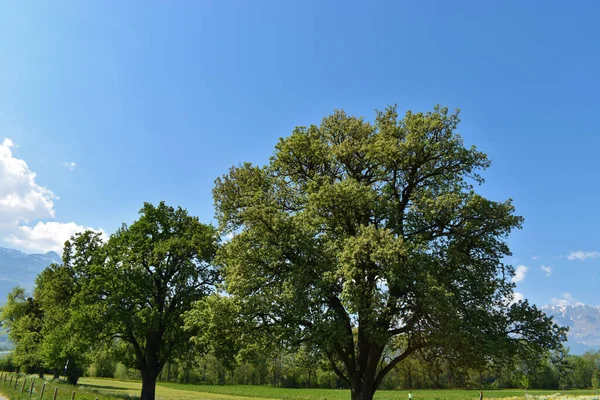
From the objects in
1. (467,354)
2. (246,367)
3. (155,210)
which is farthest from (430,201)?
(246,367)

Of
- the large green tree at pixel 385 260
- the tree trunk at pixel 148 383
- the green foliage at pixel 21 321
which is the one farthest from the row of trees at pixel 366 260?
the green foliage at pixel 21 321

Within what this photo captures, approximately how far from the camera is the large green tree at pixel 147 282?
2975 cm

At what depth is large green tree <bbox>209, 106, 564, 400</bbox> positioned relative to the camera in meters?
18.8

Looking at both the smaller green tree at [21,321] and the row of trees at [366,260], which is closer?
the row of trees at [366,260]

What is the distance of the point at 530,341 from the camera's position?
20219 mm

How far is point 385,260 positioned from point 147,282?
21.4 m

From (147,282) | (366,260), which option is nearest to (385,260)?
(366,260)

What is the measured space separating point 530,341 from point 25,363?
73757 mm

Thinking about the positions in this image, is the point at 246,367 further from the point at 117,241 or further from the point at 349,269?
the point at 349,269

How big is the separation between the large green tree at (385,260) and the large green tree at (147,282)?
34.9ft

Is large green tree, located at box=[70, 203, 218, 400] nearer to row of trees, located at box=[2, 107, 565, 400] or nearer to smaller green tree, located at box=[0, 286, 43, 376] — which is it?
row of trees, located at box=[2, 107, 565, 400]

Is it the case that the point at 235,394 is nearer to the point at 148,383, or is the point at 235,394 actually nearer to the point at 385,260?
the point at 148,383

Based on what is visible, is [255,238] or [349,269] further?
[255,238]

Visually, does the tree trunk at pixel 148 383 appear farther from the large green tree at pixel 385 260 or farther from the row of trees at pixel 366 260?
the large green tree at pixel 385 260
